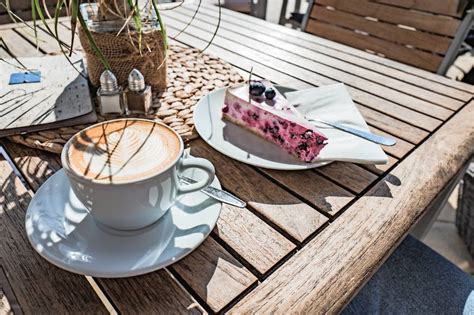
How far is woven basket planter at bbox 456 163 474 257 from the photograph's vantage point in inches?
48.1

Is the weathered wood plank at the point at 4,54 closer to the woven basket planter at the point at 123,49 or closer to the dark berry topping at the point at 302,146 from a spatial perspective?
the woven basket planter at the point at 123,49

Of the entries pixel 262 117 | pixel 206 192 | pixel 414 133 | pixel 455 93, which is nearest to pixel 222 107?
pixel 262 117

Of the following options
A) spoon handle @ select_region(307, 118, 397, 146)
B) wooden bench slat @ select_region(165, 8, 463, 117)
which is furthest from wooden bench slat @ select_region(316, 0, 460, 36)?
spoon handle @ select_region(307, 118, 397, 146)

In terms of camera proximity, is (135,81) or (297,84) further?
(297,84)

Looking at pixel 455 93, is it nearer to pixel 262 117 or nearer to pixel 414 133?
pixel 414 133

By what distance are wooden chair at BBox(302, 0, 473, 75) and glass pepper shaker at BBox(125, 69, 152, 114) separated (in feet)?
3.36

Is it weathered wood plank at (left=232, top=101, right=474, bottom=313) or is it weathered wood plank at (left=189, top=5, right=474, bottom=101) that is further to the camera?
weathered wood plank at (left=189, top=5, right=474, bottom=101)

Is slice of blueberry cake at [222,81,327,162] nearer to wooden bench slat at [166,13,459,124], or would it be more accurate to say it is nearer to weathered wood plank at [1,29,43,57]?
wooden bench slat at [166,13,459,124]

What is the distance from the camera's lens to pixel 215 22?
1.24 meters

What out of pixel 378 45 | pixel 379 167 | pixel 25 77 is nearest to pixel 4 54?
pixel 25 77

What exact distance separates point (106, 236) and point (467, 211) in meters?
1.36

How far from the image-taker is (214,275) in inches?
15.2

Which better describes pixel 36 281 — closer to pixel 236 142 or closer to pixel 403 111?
pixel 236 142

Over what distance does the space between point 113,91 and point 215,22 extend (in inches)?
28.2
